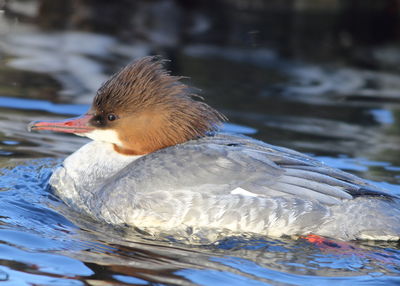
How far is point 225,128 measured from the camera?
7949 mm

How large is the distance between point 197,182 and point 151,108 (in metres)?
0.76

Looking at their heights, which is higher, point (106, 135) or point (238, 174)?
point (106, 135)

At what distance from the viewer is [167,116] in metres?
5.52

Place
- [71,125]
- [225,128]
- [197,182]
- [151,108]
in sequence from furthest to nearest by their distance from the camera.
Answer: [225,128], [71,125], [151,108], [197,182]

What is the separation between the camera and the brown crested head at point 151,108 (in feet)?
18.0

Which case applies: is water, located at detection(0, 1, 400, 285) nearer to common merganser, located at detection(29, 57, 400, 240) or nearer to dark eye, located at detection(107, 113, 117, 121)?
common merganser, located at detection(29, 57, 400, 240)

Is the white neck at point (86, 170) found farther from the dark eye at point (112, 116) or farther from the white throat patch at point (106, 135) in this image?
the dark eye at point (112, 116)

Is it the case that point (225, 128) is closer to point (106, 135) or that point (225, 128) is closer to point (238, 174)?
point (106, 135)

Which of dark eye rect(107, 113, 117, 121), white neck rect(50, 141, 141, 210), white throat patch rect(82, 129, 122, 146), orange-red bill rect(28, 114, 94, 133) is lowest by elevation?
white neck rect(50, 141, 141, 210)

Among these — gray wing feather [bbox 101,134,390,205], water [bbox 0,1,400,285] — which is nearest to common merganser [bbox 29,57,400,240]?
gray wing feather [bbox 101,134,390,205]

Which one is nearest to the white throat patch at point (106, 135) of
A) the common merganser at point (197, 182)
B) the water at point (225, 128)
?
the common merganser at point (197, 182)

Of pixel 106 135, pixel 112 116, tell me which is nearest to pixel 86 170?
pixel 106 135

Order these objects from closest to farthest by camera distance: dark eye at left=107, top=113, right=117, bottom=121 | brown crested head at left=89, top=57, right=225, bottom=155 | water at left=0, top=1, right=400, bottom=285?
1. water at left=0, top=1, right=400, bottom=285
2. brown crested head at left=89, top=57, right=225, bottom=155
3. dark eye at left=107, top=113, right=117, bottom=121

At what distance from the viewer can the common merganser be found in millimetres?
5004
